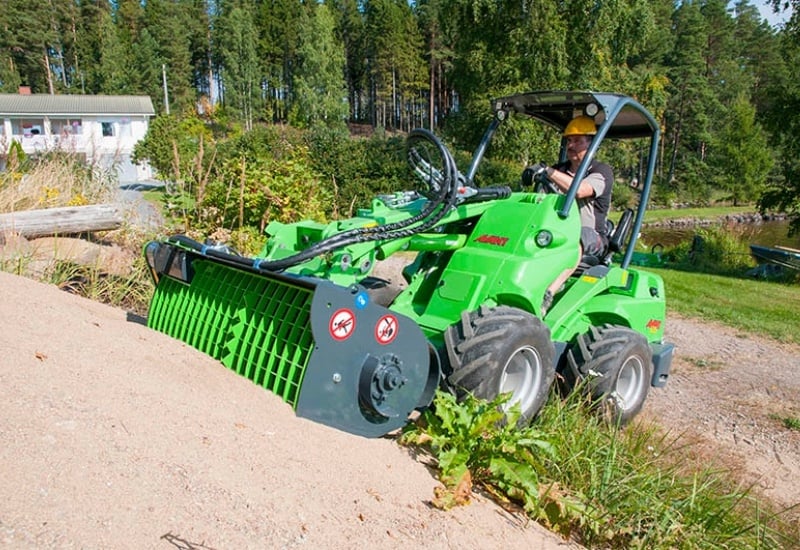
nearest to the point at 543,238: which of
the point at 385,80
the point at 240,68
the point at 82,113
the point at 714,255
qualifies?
the point at 714,255

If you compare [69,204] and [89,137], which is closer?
[69,204]

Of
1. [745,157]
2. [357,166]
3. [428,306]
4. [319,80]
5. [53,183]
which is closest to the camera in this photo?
[428,306]

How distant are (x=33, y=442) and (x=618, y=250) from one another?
484 cm

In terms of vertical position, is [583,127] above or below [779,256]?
above

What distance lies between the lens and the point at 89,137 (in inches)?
426

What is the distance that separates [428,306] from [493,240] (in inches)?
26.7

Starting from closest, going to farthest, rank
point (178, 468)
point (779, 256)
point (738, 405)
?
point (178, 468) → point (738, 405) → point (779, 256)

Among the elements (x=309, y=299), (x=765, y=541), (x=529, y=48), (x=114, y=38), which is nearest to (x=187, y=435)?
(x=309, y=299)

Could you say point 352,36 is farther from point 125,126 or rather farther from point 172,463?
point 172,463

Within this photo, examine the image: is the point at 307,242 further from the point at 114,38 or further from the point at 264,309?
the point at 114,38

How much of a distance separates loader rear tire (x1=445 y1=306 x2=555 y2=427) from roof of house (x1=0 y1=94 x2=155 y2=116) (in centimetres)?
5112

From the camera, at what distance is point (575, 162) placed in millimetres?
5641

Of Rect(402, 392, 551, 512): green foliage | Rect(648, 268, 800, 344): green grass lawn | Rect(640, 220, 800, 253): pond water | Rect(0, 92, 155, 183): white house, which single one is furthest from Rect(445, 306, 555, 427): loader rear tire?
Rect(0, 92, 155, 183): white house

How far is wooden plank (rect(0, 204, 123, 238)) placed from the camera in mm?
7297
